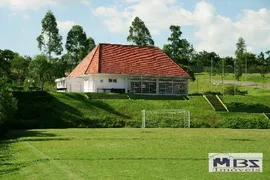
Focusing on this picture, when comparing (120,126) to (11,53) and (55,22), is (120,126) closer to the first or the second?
(55,22)

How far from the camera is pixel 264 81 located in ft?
235

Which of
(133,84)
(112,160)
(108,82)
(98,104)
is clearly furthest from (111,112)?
(112,160)

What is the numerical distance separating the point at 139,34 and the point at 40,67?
15228 millimetres

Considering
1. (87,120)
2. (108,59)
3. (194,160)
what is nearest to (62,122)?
(87,120)

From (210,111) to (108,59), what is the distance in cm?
1411

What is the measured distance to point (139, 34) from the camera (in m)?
59.8

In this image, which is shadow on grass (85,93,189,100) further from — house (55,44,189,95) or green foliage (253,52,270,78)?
green foliage (253,52,270,78)

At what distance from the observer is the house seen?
146 feet

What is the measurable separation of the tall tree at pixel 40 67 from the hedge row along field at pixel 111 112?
13295 mm

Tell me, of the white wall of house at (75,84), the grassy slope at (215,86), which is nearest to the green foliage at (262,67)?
the grassy slope at (215,86)

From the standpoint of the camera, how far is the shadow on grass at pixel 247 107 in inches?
1510

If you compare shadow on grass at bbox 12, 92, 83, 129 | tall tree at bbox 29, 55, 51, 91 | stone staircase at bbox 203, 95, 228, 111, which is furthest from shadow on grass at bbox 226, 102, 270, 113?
tall tree at bbox 29, 55, 51, 91

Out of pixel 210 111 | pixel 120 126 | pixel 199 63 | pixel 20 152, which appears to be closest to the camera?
pixel 20 152

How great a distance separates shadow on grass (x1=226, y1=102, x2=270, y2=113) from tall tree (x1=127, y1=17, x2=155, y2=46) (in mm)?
23099
